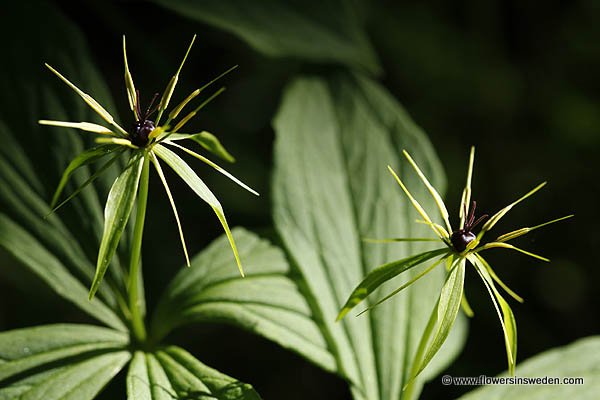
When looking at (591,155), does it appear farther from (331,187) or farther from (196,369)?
(196,369)

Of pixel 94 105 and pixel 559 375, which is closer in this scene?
pixel 94 105

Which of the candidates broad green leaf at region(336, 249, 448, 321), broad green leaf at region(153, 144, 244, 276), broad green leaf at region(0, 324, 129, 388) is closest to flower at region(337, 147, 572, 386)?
broad green leaf at region(336, 249, 448, 321)

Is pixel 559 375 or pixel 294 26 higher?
pixel 294 26

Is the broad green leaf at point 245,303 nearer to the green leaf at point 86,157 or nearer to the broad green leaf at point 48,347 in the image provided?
the broad green leaf at point 48,347

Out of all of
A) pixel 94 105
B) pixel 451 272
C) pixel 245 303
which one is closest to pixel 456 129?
pixel 245 303

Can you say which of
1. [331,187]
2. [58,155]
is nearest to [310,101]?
[331,187]

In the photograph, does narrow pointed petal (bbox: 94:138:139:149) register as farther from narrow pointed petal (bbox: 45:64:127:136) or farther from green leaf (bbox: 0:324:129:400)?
green leaf (bbox: 0:324:129:400)

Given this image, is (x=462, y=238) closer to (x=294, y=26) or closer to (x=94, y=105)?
(x=94, y=105)
